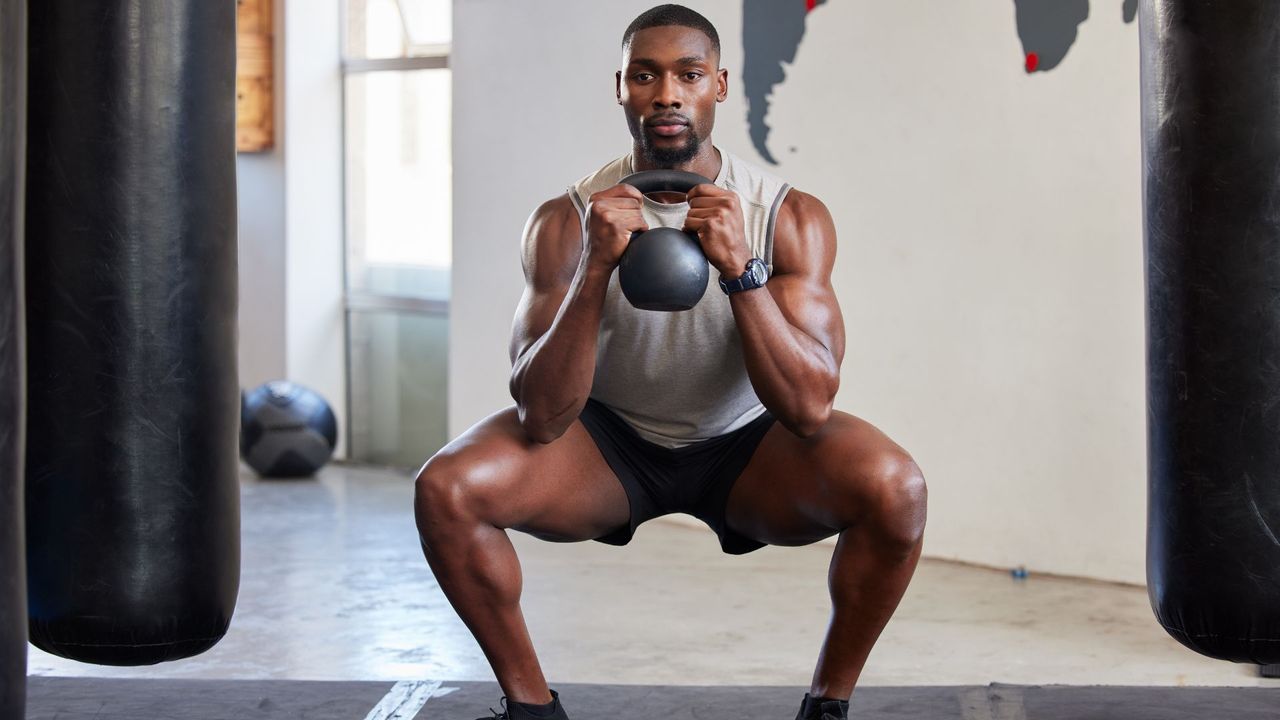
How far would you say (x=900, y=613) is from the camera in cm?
366

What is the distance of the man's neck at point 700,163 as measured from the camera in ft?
7.75

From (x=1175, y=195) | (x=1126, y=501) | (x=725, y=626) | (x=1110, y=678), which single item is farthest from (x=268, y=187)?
(x=1175, y=195)

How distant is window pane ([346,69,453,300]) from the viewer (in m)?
5.74

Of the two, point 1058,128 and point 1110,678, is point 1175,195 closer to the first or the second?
point 1110,678

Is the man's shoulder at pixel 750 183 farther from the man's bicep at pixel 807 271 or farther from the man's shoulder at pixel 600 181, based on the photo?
the man's shoulder at pixel 600 181

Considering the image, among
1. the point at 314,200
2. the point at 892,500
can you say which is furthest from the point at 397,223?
the point at 892,500

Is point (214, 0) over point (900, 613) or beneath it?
over

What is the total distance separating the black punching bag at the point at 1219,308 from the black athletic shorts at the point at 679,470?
0.67 m

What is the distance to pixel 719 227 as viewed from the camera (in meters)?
2.04

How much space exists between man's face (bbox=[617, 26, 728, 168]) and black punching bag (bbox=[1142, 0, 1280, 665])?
2.29 ft

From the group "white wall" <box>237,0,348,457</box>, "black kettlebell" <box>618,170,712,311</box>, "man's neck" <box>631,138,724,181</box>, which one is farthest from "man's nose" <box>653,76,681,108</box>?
"white wall" <box>237,0,348,457</box>

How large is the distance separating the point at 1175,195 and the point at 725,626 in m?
1.84

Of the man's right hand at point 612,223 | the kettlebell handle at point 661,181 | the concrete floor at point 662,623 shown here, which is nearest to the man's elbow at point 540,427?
the man's right hand at point 612,223

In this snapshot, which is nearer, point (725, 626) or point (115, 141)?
point (115, 141)
